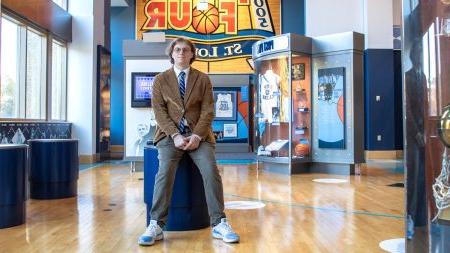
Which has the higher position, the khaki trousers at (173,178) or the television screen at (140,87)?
the television screen at (140,87)

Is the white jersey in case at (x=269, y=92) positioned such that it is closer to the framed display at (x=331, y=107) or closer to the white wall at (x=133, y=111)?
the framed display at (x=331, y=107)

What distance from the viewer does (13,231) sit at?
130 inches

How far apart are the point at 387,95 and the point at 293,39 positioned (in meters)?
4.91

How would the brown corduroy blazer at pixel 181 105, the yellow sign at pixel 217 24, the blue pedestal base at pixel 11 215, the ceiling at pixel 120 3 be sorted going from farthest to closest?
the yellow sign at pixel 217 24
the ceiling at pixel 120 3
the blue pedestal base at pixel 11 215
the brown corduroy blazer at pixel 181 105

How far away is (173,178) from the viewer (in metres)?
3.05

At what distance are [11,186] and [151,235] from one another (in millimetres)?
1323

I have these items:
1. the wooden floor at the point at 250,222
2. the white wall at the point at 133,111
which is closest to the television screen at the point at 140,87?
the white wall at the point at 133,111

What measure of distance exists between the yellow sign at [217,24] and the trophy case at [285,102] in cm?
491

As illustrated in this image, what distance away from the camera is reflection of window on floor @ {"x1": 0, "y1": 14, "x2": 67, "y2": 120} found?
6.71 m

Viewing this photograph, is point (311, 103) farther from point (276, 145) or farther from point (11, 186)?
point (11, 186)

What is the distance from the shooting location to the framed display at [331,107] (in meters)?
7.25

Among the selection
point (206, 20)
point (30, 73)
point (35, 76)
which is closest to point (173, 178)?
point (30, 73)

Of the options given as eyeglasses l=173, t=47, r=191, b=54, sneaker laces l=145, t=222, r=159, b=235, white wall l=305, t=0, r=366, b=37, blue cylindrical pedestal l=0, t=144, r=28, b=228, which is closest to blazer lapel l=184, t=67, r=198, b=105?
eyeglasses l=173, t=47, r=191, b=54

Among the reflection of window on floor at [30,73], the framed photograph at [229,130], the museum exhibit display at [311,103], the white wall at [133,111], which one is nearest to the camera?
the reflection of window on floor at [30,73]
